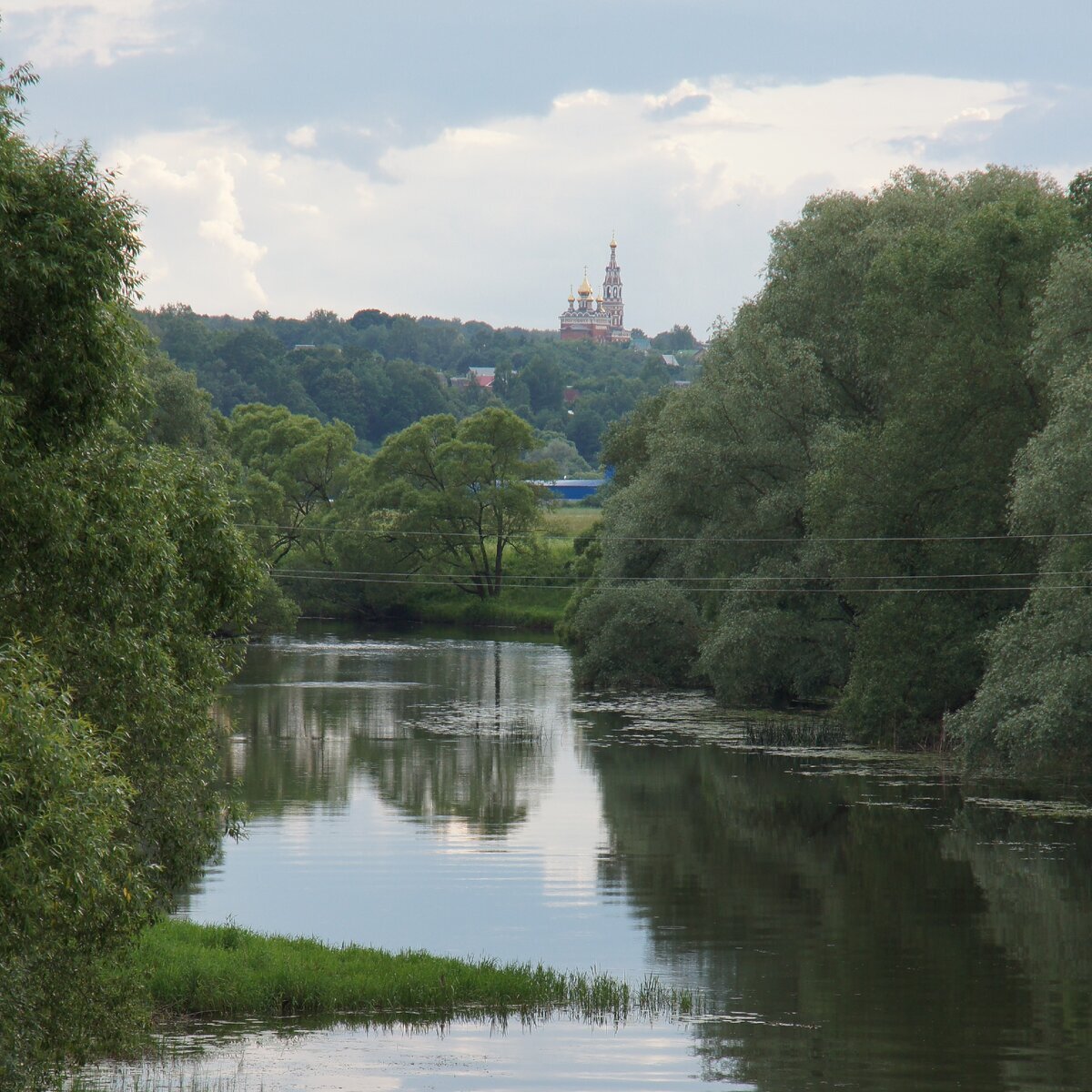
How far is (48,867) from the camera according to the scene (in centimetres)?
932

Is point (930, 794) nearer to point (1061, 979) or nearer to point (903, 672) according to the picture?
point (903, 672)

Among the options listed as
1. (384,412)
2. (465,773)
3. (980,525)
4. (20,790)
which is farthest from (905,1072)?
(384,412)

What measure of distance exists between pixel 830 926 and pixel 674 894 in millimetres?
2969

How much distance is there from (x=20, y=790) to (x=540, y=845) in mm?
20954

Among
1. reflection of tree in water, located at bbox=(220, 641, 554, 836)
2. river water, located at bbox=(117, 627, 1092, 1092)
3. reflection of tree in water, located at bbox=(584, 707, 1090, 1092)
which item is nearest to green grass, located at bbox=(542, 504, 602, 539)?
reflection of tree in water, located at bbox=(220, 641, 554, 836)

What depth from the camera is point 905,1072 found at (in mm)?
16734

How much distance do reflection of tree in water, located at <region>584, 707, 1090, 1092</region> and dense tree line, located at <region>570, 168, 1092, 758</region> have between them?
3.78 meters

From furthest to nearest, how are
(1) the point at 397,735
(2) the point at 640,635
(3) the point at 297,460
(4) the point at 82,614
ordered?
(3) the point at 297,460, (2) the point at 640,635, (1) the point at 397,735, (4) the point at 82,614

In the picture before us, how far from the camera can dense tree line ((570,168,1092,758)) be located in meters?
32.1

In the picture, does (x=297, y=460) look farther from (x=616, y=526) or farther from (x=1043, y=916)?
(x=1043, y=916)

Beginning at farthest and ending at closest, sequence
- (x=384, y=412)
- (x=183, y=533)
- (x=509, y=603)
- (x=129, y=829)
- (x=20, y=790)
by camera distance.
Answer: (x=384, y=412)
(x=509, y=603)
(x=183, y=533)
(x=129, y=829)
(x=20, y=790)

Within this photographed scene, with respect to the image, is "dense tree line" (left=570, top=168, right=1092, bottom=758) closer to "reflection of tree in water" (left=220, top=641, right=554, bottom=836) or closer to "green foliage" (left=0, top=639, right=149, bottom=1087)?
"reflection of tree in water" (left=220, top=641, right=554, bottom=836)

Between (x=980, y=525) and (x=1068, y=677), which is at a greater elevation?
(x=980, y=525)

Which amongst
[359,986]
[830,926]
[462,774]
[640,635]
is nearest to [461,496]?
[640,635]
